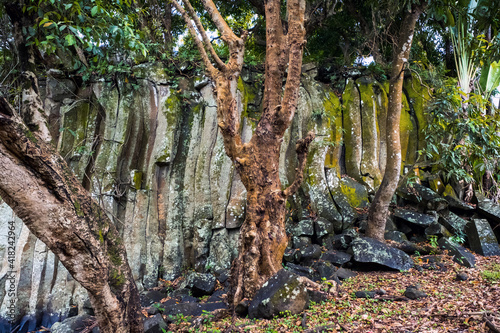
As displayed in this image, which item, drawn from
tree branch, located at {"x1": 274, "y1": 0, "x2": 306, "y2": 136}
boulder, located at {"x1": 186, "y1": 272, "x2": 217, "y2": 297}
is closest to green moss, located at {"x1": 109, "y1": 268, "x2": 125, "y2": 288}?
boulder, located at {"x1": 186, "y1": 272, "x2": 217, "y2": 297}

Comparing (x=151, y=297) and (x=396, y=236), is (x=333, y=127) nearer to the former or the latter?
(x=396, y=236)

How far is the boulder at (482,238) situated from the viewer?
5773mm

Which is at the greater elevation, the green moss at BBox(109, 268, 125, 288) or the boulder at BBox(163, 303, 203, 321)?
the green moss at BBox(109, 268, 125, 288)

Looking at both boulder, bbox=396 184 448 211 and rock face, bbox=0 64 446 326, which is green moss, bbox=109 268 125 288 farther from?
boulder, bbox=396 184 448 211

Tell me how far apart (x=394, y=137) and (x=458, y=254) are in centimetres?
228

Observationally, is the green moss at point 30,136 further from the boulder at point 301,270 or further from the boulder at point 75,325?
the boulder at point 301,270

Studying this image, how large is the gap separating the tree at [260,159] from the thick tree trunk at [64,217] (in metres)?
1.52

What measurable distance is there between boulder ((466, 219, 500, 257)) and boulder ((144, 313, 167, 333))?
18.7 feet

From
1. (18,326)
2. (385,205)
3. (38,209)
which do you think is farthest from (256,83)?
(18,326)

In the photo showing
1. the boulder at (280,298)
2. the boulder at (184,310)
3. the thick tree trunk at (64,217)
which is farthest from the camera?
the boulder at (184,310)

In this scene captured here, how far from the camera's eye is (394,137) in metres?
5.85

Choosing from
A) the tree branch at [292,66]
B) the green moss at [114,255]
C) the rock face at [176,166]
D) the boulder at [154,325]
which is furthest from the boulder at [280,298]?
the rock face at [176,166]

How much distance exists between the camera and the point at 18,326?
19.7 ft

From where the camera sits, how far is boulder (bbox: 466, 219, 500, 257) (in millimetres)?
5773
